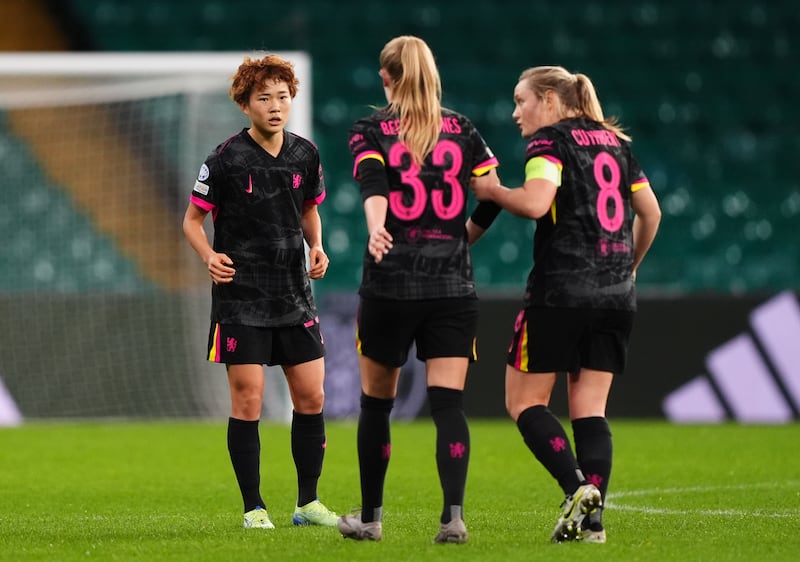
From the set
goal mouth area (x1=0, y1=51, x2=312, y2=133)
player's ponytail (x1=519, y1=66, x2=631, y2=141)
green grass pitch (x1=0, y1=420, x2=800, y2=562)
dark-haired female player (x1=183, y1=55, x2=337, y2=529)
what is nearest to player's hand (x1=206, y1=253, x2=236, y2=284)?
dark-haired female player (x1=183, y1=55, x2=337, y2=529)

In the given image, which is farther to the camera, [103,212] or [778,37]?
[778,37]

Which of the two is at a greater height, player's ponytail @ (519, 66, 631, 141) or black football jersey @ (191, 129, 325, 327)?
player's ponytail @ (519, 66, 631, 141)

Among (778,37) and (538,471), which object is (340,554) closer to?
(538,471)

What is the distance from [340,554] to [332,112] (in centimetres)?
794

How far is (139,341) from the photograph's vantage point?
9.84 m

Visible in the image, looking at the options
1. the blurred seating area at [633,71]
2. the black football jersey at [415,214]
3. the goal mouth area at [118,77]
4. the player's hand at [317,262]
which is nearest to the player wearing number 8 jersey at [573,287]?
the black football jersey at [415,214]

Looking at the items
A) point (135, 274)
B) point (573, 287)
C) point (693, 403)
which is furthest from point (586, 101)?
point (135, 274)

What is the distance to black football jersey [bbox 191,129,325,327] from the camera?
480cm

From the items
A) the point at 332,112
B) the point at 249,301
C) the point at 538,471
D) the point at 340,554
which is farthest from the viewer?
Answer: the point at 332,112

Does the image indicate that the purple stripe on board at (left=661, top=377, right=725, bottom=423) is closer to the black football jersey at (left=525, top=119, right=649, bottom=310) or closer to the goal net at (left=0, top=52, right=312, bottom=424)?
the goal net at (left=0, top=52, right=312, bottom=424)

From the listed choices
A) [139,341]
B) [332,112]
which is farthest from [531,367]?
[332,112]

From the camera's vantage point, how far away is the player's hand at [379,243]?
399cm

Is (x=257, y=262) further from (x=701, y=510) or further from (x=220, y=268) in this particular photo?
(x=701, y=510)

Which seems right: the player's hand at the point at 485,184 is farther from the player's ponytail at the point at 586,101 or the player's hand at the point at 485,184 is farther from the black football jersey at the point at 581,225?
the player's ponytail at the point at 586,101
